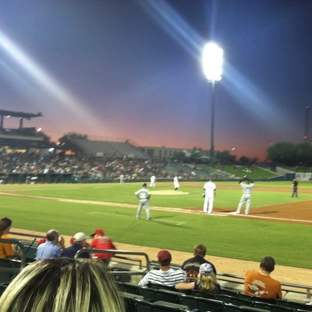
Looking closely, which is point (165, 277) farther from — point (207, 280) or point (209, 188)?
point (209, 188)

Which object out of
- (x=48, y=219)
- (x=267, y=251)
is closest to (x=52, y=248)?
(x=267, y=251)

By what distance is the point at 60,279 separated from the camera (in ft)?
3.56

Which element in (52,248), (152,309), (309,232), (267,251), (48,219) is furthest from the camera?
(48,219)

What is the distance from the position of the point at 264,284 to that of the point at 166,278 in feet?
5.21

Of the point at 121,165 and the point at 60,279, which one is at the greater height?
the point at 121,165

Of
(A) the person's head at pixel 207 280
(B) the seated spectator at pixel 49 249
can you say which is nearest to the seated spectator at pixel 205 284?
(A) the person's head at pixel 207 280

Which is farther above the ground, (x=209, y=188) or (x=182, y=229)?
(x=209, y=188)

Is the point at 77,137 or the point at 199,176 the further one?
the point at 77,137

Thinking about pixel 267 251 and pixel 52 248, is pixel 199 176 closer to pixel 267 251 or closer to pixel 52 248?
pixel 267 251

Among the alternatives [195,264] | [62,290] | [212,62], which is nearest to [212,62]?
→ [212,62]

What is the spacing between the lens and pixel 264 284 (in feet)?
22.3

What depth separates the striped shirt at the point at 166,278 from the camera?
6.82 metres

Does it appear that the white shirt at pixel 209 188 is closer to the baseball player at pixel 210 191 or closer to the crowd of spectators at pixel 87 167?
the baseball player at pixel 210 191

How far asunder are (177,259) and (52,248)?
5.54 m
